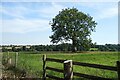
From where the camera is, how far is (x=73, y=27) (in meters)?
79.2

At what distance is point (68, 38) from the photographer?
3115 inches

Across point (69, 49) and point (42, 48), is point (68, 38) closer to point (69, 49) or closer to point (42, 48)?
point (69, 49)

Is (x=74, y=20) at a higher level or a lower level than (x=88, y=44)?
higher

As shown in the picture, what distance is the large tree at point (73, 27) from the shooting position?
7812cm

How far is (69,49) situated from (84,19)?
10107 mm

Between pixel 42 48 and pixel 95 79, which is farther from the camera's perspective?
pixel 42 48

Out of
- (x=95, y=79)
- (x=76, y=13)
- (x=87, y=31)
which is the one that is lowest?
(x=95, y=79)

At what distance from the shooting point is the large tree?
78.1m

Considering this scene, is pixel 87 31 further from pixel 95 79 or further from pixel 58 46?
pixel 95 79

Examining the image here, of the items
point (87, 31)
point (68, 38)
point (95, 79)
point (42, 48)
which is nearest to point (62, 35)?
point (68, 38)

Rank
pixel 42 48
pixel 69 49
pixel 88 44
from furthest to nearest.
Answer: pixel 42 48
pixel 69 49
pixel 88 44

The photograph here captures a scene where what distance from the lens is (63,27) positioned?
7900 cm

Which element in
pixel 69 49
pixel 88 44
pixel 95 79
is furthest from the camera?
pixel 69 49

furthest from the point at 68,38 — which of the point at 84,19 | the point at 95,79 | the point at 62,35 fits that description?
the point at 95,79
